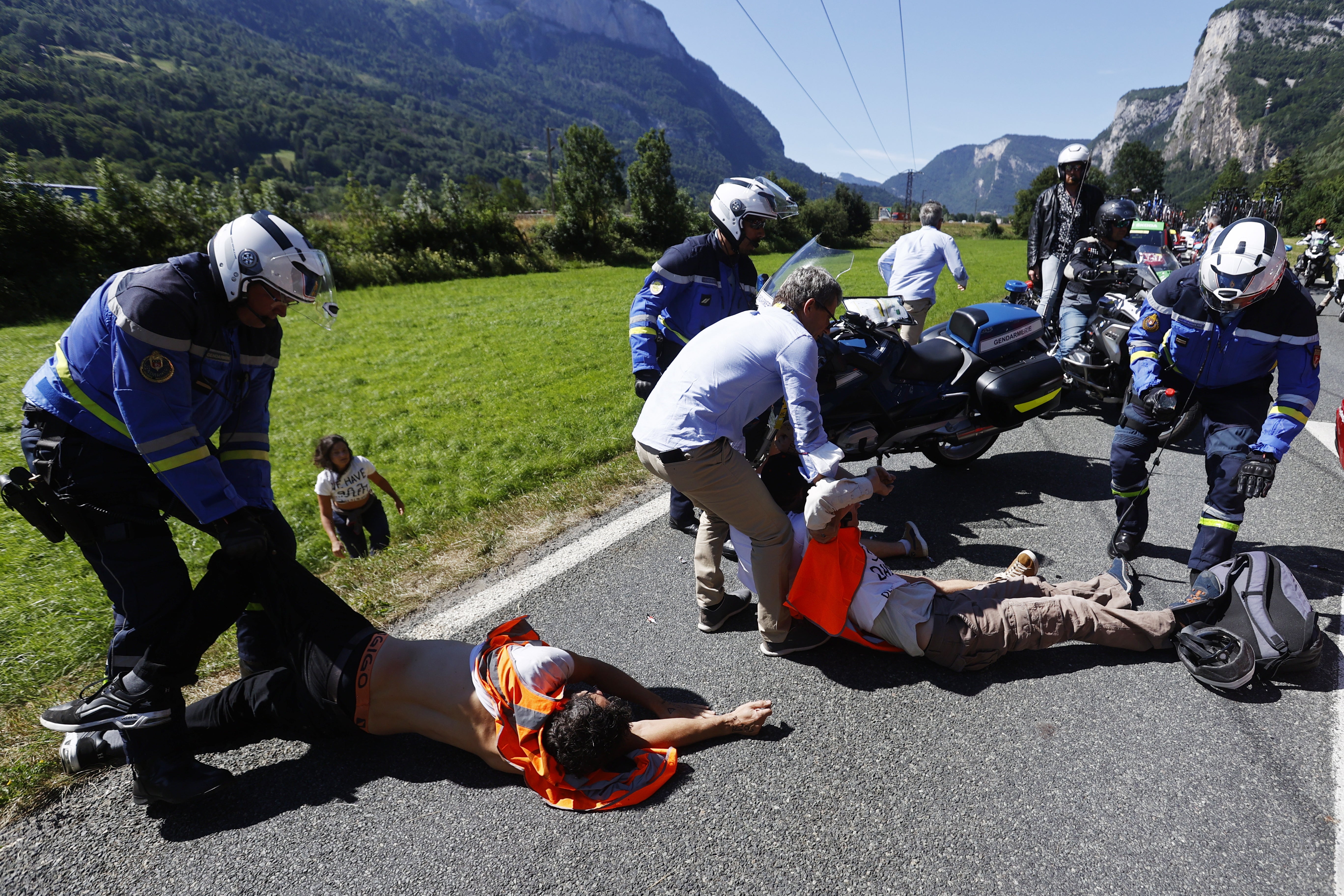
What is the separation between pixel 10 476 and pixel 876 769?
11.0 feet

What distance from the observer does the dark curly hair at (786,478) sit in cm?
394

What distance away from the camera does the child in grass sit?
4.96 m

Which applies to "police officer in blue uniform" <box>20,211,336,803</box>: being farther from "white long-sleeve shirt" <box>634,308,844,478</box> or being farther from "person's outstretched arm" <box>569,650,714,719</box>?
"white long-sleeve shirt" <box>634,308,844,478</box>

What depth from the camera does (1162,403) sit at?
3.58m

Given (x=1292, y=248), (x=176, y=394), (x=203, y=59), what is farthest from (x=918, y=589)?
(x=203, y=59)

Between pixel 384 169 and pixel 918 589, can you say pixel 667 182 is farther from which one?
pixel 384 169

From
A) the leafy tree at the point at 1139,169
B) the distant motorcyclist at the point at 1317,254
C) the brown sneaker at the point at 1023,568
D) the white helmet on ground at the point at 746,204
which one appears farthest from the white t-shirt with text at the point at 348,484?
the leafy tree at the point at 1139,169

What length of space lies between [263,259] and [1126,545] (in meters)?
4.55

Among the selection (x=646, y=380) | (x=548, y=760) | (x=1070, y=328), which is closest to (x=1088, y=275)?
(x=1070, y=328)

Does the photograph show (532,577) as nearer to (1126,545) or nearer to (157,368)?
(157,368)

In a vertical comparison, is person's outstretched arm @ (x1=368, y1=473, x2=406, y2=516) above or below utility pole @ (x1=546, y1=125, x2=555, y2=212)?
below

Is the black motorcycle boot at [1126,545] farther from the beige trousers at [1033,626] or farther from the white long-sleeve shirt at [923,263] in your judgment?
the white long-sleeve shirt at [923,263]

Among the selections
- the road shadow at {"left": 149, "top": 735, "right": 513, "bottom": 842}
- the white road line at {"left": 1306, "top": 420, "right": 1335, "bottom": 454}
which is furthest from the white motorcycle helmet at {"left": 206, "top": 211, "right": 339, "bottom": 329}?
the white road line at {"left": 1306, "top": 420, "right": 1335, "bottom": 454}

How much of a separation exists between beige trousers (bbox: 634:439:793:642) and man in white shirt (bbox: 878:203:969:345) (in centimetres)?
442
